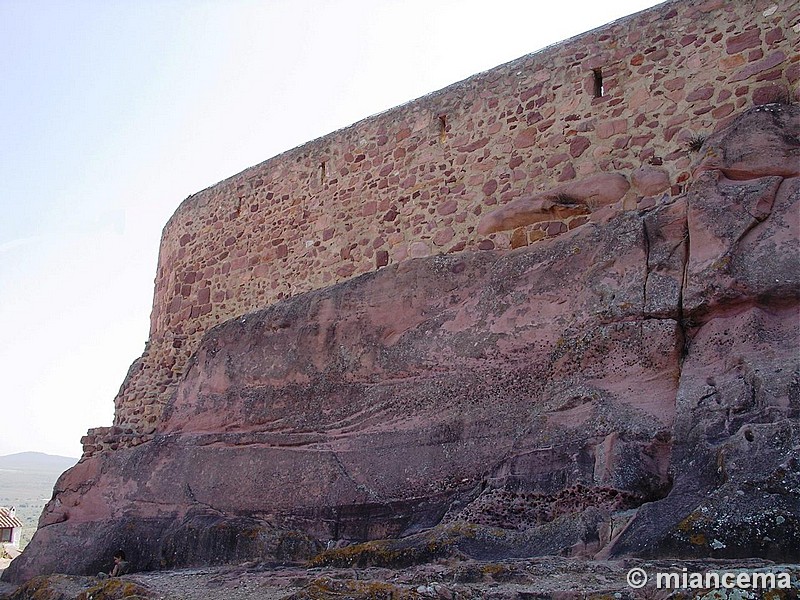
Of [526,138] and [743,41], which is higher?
[743,41]

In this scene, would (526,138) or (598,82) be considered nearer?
(598,82)

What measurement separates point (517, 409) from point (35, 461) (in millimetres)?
146166

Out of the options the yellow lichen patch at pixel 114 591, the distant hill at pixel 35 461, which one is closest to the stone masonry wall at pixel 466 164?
the yellow lichen patch at pixel 114 591

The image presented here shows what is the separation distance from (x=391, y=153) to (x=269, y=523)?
148 inches

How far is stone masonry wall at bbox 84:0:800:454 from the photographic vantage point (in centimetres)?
618

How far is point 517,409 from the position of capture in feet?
17.2

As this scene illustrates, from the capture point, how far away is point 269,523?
565 centimetres

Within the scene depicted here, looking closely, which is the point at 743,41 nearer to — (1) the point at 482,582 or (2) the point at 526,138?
(2) the point at 526,138

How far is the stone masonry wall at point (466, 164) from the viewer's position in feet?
20.3

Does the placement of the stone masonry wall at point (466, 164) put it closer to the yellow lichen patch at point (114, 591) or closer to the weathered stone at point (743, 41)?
the weathered stone at point (743, 41)

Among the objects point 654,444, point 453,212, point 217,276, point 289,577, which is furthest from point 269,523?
point 217,276

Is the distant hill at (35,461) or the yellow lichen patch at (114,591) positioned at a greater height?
the distant hill at (35,461)

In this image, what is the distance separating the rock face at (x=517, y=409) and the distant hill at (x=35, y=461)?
12250 centimetres

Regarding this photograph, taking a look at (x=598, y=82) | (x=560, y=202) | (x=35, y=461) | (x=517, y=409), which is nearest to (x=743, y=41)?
(x=598, y=82)
